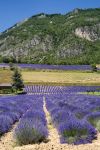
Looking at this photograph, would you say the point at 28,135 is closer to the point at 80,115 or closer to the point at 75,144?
the point at 75,144

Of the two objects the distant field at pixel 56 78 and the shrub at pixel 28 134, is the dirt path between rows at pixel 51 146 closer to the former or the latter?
the shrub at pixel 28 134

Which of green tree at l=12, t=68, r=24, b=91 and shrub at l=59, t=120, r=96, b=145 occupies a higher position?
shrub at l=59, t=120, r=96, b=145

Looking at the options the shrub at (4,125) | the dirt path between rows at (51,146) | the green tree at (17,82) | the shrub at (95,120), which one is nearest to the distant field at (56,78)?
the green tree at (17,82)

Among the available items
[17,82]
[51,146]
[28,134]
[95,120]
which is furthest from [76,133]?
[17,82]

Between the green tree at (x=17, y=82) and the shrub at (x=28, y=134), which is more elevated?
the shrub at (x=28, y=134)

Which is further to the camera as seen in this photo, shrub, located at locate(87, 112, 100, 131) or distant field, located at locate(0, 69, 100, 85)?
distant field, located at locate(0, 69, 100, 85)

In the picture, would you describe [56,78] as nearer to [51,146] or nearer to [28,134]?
[28,134]

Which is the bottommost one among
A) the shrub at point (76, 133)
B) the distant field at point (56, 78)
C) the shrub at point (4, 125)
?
the distant field at point (56, 78)

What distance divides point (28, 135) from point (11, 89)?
66974mm

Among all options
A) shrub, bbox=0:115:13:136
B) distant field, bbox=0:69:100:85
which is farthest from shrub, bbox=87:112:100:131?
distant field, bbox=0:69:100:85

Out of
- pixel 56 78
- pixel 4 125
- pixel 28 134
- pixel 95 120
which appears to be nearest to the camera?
pixel 28 134

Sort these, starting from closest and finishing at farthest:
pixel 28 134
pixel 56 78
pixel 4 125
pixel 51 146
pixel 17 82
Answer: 1. pixel 51 146
2. pixel 28 134
3. pixel 4 125
4. pixel 17 82
5. pixel 56 78

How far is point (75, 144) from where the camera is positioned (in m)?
11.0

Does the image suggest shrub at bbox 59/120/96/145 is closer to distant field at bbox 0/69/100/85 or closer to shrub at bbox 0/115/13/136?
shrub at bbox 0/115/13/136
